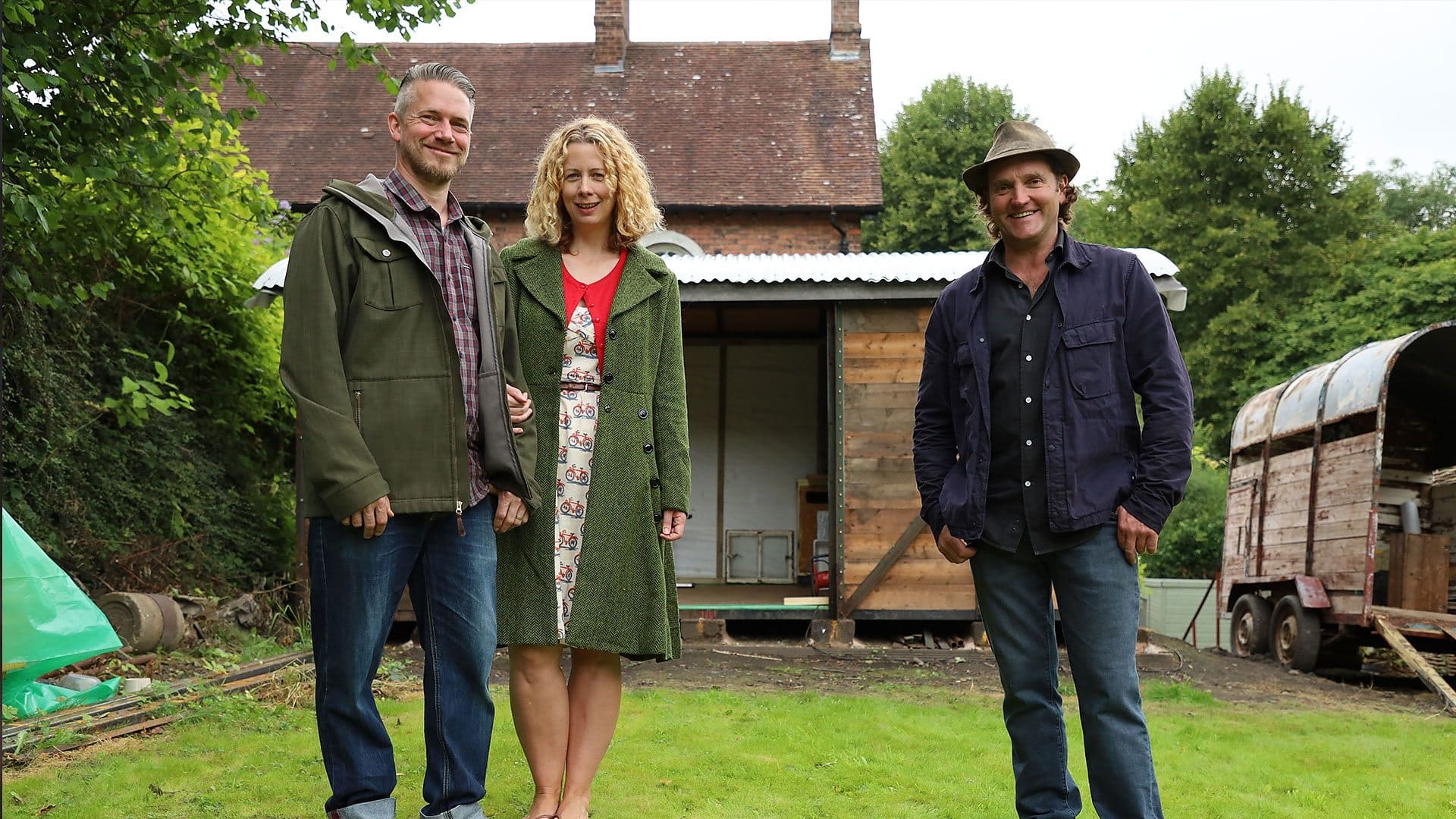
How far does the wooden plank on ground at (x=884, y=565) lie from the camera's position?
27.0 ft

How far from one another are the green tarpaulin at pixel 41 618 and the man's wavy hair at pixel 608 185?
250 cm

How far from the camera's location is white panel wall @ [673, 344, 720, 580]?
1191 centimetres

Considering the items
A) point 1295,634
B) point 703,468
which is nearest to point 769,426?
point 703,468

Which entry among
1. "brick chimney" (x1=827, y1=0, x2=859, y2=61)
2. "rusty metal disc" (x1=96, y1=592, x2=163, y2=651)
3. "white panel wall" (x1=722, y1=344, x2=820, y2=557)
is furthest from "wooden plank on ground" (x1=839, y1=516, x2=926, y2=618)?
"brick chimney" (x1=827, y1=0, x2=859, y2=61)

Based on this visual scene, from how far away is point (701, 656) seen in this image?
7.68m

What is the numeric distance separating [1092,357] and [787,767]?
2.05m

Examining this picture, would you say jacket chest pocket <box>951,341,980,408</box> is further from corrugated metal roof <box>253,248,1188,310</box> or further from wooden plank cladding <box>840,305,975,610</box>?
wooden plank cladding <box>840,305,975,610</box>

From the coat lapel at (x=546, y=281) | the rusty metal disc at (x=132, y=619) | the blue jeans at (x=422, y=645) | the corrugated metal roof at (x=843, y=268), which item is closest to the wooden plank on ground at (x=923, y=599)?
the corrugated metal roof at (x=843, y=268)

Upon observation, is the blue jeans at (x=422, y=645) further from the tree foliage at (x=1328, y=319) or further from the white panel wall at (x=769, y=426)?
the tree foliage at (x=1328, y=319)

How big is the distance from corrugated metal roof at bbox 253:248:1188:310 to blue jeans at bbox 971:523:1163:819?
17.3 feet

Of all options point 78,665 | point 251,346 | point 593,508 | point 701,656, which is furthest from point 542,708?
point 251,346

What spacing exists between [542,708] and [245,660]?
4642mm

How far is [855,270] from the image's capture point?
8250 mm

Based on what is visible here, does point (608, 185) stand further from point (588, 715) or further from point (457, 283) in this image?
point (588, 715)
